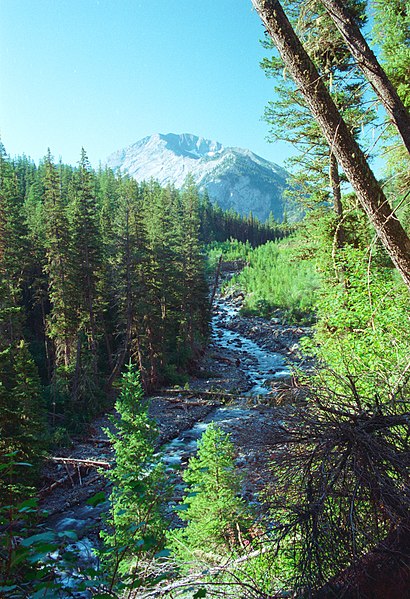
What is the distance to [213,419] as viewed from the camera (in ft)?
67.7

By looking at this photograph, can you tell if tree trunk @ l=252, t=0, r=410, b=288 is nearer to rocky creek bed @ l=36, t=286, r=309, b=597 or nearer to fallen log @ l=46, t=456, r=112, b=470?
rocky creek bed @ l=36, t=286, r=309, b=597

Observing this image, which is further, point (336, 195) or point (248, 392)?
point (248, 392)

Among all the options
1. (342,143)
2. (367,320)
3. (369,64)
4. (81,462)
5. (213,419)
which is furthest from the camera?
(213,419)

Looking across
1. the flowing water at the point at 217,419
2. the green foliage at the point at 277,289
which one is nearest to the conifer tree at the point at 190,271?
the flowing water at the point at 217,419

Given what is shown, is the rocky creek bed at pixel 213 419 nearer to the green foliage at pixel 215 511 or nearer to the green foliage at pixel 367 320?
the green foliage at pixel 215 511

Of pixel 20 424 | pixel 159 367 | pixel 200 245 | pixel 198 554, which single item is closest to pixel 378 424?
pixel 198 554

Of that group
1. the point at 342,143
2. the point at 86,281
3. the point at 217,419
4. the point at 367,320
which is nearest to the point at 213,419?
the point at 217,419

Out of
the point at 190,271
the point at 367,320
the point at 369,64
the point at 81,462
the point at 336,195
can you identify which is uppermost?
the point at 369,64

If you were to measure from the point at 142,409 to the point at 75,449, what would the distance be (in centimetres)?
1097

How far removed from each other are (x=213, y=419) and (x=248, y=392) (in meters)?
4.94

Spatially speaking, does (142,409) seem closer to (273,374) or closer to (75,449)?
(75,449)

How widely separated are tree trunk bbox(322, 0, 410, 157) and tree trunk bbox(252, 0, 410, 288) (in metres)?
0.39

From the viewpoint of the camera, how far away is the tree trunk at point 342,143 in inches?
148

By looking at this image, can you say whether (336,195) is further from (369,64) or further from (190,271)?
(190,271)
